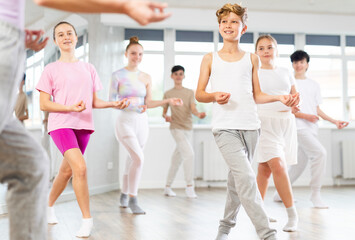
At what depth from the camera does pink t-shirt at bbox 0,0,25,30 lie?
1334mm

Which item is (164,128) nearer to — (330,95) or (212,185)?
(212,185)

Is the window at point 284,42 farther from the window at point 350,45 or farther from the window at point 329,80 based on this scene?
the window at point 350,45

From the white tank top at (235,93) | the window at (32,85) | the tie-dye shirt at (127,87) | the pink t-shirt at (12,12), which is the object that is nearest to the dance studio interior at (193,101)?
the window at (32,85)

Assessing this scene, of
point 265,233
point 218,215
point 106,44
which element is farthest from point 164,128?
point 265,233

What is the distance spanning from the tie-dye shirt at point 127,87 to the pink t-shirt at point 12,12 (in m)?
3.07

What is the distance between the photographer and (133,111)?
174 inches

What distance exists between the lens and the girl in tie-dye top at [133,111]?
438 cm

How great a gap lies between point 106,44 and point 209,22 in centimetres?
170

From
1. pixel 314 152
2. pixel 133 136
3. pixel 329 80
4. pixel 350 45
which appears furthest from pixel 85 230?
pixel 350 45

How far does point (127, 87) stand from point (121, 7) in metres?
3.24

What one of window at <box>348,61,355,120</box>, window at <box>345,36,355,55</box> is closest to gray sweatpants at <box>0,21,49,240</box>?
window at <box>348,61,355,120</box>

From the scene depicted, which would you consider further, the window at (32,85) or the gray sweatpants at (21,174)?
the window at (32,85)

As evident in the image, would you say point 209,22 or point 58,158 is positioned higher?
point 209,22

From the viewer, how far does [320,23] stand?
7773 mm
